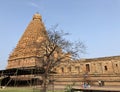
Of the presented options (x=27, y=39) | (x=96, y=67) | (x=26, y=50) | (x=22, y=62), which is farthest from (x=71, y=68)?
(x=27, y=39)

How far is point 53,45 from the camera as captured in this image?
23906 millimetres

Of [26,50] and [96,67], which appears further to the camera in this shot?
[26,50]

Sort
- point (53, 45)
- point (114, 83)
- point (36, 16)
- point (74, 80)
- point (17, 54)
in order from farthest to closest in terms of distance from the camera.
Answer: point (36, 16)
point (17, 54)
point (74, 80)
point (114, 83)
point (53, 45)

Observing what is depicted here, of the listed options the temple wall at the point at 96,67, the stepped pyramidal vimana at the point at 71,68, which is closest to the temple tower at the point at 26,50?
the stepped pyramidal vimana at the point at 71,68

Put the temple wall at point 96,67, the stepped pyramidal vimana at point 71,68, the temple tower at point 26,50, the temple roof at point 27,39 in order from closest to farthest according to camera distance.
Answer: the stepped pyramidal vimana at point 71,68, the temple wall at point 96,67, the temple tower at point 26,50, the temple roof at point 27,39

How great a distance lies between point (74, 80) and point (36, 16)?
29277 mm

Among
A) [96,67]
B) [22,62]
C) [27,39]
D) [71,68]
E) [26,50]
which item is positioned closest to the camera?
[96,67]

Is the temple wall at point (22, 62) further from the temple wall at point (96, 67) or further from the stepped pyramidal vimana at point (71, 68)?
the temple wall at point (96, 67)

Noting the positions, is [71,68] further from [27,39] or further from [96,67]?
[27,39]

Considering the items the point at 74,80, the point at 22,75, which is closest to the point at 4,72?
the point at 22,75

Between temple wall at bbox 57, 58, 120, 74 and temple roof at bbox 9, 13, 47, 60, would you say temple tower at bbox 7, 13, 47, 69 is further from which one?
temple wall at bbox 57, 58, 120, 74

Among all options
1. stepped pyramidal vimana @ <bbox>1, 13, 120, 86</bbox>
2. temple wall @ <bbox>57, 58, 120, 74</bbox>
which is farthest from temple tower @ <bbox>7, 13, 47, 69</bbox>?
temple wall @ <bbox>57, 58, 120, 74</bbox>

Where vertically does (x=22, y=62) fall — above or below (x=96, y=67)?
above

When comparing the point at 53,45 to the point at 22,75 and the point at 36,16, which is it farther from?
the point at 36,16
